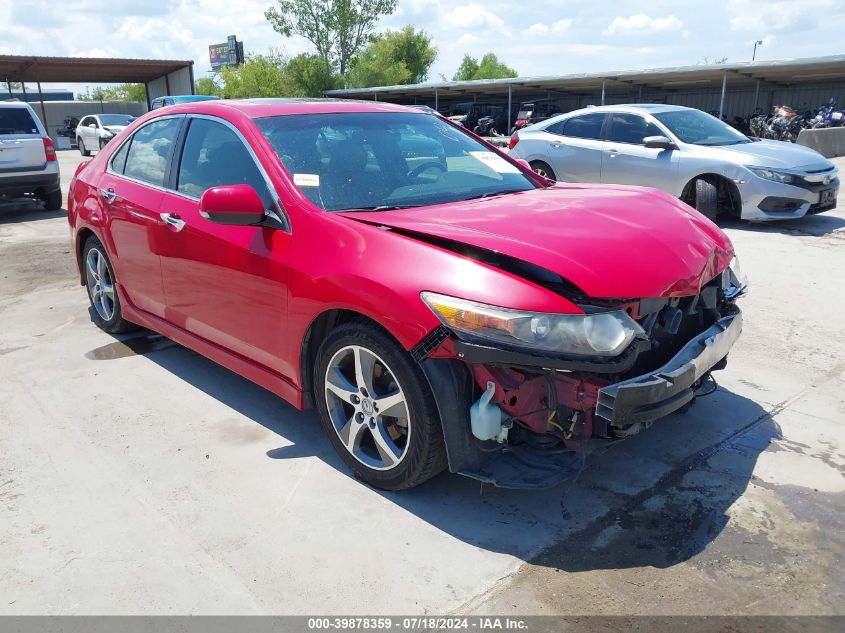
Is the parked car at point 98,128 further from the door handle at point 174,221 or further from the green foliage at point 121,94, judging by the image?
the green foliage at point 121,94

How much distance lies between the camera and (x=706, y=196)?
8.73 metres

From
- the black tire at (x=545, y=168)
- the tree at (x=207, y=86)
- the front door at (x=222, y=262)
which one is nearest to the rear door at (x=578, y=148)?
the black tire at (x=545, y=168)

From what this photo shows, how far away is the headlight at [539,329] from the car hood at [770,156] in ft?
23.5

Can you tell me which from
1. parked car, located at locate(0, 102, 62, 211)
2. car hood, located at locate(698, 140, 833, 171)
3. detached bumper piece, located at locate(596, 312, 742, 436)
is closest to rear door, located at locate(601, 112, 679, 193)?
car hood, located at locate(698, 140, 833, 171)

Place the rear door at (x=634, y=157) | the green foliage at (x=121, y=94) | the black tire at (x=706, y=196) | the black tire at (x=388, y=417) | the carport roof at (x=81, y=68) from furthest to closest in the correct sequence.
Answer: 1. the green foliage at (x=121, y=94)
2. the carport roof at (x=81, y=68)
3. the rear door at (x=634, y=157)
4. the black tire at (x=706, y=196)
5. the black tire at (x=388, y=417)

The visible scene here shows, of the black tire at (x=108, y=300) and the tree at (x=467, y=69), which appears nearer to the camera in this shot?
the black tire at (x=108, y=300)

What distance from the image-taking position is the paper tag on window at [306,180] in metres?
3.29

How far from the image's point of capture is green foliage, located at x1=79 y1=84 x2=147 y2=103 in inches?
3092

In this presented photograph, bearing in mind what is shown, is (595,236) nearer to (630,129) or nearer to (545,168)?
(630,129)

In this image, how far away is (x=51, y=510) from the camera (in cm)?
304

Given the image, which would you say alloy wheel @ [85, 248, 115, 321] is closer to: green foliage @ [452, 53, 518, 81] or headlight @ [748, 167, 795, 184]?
headlight @ [748, 167, 795, 184]

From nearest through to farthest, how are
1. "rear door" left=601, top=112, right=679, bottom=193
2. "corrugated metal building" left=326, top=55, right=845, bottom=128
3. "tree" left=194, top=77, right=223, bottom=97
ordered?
"rear door" left=601, top=112, right=679, bottom=193, "corrugated metal building" left=326, top=55, right=845, bottom=128, "tree" left=194, top=77, right=223, bottom=97

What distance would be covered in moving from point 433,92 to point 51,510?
34.6 m

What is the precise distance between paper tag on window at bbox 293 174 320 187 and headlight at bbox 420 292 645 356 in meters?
1.15
